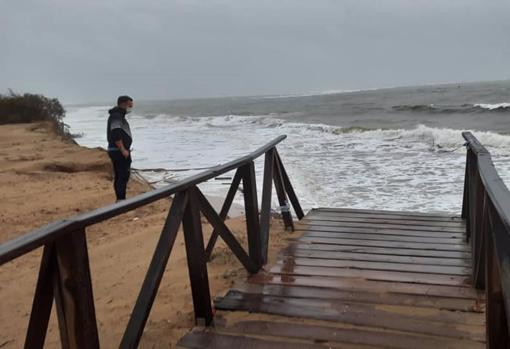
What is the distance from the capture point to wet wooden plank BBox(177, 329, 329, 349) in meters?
2.71

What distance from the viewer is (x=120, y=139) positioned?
7.02 metres

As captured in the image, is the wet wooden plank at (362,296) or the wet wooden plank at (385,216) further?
the wet wooden plank at (385,216)

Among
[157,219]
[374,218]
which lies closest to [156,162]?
[157,219]

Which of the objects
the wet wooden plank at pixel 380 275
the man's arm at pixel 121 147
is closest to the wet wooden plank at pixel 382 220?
the wet wooden plank at pixel 380 275

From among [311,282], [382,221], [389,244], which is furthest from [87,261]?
[382,221]

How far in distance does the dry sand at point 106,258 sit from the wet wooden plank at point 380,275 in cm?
44

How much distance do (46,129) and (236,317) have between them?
1927 centimetres

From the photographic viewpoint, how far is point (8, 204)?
25.3 ft

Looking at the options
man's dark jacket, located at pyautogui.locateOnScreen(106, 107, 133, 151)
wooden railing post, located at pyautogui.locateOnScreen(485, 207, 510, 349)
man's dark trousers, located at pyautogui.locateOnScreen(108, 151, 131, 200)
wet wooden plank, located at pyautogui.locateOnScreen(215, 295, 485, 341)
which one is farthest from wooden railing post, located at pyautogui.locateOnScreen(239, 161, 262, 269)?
man's dark trousers, located at pyautogui.locateOnScreen(108, 151, 131, 200)

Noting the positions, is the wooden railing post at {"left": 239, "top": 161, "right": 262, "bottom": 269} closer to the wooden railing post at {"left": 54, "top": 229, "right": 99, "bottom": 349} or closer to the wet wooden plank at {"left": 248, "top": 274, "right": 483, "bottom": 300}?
the wet wooden plank at {"left": 248, "top": 274, "right": 483, "bottom": 300}

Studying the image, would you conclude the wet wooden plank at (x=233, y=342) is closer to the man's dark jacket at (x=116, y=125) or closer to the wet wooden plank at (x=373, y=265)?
the wet wooden plank at (x=373, y=265)

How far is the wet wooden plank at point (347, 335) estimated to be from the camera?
2.71 metres

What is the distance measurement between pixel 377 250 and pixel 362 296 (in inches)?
54.4

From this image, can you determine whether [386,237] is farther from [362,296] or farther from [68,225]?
[68,225]
